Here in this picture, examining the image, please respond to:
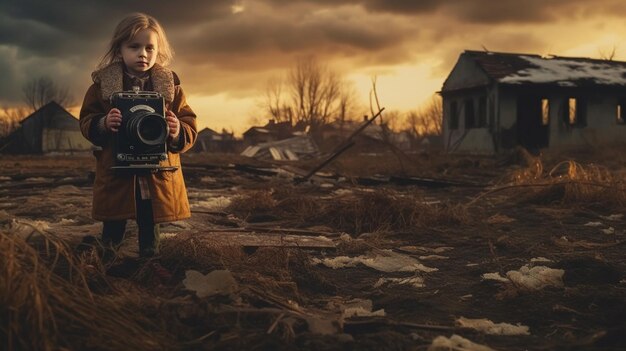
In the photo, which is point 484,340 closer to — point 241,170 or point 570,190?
point 570,190

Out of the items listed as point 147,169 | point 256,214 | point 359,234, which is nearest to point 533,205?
point 359,234

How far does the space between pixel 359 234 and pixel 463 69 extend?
2021 cm

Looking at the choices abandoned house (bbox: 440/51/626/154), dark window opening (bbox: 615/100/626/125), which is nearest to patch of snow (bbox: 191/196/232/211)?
abandoned house (bbox: 440/51/626/154)

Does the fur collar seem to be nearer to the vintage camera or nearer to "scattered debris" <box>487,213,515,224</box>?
the vintage camera

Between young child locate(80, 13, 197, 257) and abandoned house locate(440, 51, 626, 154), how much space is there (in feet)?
63.9

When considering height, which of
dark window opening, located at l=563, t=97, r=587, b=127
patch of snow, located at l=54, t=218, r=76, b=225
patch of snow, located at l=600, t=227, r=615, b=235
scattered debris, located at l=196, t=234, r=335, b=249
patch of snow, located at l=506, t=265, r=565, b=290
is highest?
dark window opening, located at l=563, t=97, r=587, b=127

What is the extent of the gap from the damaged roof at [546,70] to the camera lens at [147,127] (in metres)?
19.7

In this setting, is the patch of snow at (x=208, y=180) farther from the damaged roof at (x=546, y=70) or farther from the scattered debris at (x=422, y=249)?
the damaged roof at (x=546, y=70)

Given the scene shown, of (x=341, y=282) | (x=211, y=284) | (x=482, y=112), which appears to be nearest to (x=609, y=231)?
(x=341, y=282)

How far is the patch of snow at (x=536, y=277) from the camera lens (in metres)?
3.26

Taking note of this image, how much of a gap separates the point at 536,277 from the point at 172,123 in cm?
242

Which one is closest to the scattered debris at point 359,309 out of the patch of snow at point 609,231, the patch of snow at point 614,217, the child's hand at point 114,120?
the child's hand at point 114,120

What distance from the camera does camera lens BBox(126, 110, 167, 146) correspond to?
10.0 feet

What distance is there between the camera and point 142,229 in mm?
3350
